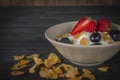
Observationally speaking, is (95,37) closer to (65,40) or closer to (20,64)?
(65,40)

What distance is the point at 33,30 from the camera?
3.92 feet

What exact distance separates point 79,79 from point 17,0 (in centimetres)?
133


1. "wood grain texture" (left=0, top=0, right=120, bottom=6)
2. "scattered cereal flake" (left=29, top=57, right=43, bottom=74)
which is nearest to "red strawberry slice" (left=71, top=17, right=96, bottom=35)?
"scattered cereal flake" (left=29, top=57, right=43, bottom=74)

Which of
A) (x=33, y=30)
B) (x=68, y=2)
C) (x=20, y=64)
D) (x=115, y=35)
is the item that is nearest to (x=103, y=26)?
(x=115, y=35)

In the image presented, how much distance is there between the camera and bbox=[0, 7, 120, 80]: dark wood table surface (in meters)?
0.83

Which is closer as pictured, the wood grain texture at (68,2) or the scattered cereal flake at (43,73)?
the scattered cereal flake at (43,73)

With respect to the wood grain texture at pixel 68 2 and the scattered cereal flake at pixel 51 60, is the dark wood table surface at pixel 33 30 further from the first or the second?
the wood grain texture at pixel 68 2

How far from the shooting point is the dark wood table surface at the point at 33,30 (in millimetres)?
833

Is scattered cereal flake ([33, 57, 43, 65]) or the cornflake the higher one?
scattered cereal flake ([33, 57, 43, 65])

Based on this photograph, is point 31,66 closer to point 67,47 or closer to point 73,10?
point 67,47

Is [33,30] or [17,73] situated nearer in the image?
[17,73]

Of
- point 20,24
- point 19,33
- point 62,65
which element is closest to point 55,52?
point 62,65

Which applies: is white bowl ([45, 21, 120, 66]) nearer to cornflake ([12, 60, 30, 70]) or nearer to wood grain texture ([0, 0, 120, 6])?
cornflake ([12, 60, 30, 70])

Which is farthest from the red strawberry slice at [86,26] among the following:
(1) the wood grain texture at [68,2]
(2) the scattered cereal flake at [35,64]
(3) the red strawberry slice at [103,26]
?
(1) the wood grain texture at [68,2]
